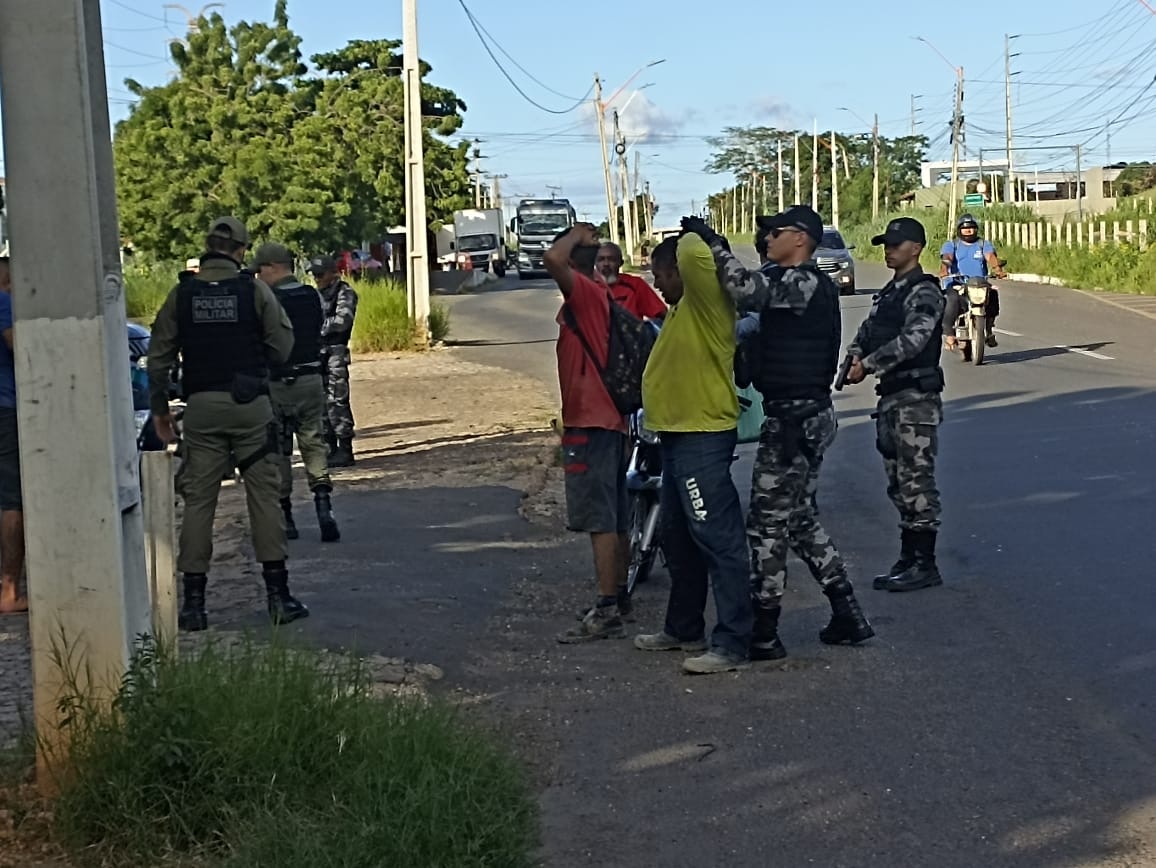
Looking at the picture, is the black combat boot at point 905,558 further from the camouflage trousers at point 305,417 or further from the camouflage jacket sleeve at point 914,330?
the camouflage trousers at point 305,417

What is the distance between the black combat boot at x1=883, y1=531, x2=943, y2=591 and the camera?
8.71m

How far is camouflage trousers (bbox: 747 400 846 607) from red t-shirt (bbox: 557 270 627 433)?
2.67 ft

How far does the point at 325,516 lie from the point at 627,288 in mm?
2429

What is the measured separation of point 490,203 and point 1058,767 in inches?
5275

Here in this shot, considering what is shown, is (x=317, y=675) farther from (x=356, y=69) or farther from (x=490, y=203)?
(x=490, y=203)

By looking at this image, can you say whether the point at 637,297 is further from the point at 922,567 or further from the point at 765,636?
the point at 765,636

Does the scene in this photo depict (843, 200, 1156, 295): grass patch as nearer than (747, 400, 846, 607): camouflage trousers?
No

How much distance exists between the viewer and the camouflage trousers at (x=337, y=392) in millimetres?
13734

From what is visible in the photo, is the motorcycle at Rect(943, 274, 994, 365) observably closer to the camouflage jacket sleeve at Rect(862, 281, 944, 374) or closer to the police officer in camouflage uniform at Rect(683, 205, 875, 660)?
the camouflage jacket sleeve at Rect(862, 281, 944, 374)

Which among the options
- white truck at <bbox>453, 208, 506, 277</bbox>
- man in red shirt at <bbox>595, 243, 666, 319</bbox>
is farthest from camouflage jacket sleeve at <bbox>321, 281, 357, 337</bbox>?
white truck at <bbox>453, 208, 506, 277</bbox>

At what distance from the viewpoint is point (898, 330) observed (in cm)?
871

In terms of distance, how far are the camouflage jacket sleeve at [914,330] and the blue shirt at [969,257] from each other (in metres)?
12.9

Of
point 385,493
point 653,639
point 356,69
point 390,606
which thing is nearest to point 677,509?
point 653,639

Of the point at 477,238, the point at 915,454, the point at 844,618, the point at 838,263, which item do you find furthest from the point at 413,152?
the point at 477,238
